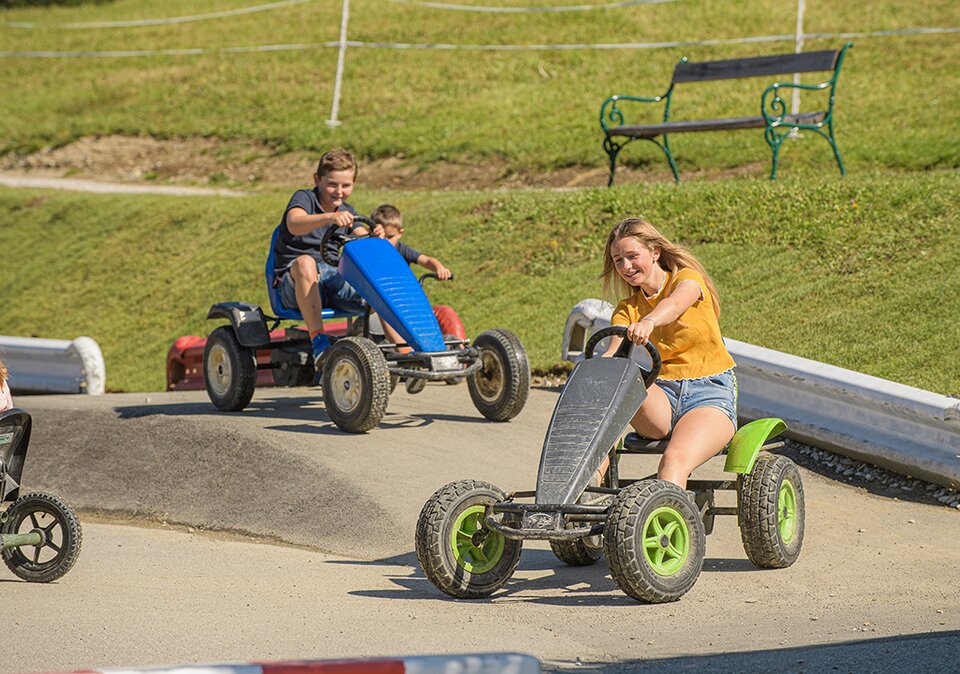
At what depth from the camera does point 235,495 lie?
7426mm

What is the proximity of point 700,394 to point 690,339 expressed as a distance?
0.25 meters

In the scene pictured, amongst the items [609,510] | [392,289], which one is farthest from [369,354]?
[609,510]

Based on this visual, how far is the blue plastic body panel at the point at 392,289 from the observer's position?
8258mm

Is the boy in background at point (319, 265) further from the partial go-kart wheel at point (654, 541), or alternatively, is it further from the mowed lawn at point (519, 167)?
the partial go-kart wheel at point (654, 541)

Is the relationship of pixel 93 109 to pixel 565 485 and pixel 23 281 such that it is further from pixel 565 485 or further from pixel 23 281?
pixel 565 485

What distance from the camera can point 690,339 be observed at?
5.84m

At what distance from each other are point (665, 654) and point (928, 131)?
43.9 ft

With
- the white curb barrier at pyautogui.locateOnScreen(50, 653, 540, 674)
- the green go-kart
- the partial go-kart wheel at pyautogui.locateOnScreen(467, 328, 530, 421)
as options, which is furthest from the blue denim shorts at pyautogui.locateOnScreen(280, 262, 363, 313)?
the white curb barrier at pyautogui.locateOnScreen(50, 653, 540, 674)

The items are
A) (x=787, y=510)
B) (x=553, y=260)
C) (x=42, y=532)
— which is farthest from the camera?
(x=553, y=260)

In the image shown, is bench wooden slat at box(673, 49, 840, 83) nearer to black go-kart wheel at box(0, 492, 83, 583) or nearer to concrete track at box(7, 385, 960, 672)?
concrete track at box(7, 385, 960, 672)

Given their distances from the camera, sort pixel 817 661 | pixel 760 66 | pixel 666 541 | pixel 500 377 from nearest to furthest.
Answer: pixel 817 661 → pixel 666 541 → pixel 500 377 → pixel 760 66

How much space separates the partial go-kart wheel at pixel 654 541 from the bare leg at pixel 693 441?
251mm

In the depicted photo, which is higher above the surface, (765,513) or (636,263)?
(636,263)

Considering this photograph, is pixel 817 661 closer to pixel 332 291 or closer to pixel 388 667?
pixel 388 667
